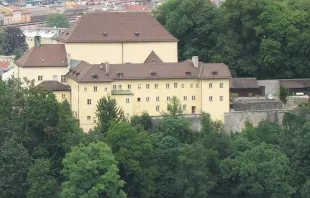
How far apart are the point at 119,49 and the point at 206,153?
34.8 feet

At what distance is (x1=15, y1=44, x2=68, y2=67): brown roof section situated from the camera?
84750 mm

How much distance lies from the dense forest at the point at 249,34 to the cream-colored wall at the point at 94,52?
293 inches

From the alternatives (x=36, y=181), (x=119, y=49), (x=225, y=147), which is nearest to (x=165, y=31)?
(x=119, y=49)

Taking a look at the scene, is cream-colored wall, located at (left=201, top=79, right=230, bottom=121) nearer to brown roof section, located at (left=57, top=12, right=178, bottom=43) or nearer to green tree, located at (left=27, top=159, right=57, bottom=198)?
brown roof section, located at (left=57, top=12, right=178, bottom=43)

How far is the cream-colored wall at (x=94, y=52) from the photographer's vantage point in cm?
8581

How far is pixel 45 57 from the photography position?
279ft

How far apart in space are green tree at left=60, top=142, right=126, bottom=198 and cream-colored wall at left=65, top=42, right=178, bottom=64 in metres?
9.97

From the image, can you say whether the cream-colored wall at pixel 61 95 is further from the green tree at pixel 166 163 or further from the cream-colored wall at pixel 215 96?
the cream-colored wall at pixel 215 96

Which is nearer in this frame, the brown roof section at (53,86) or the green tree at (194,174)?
the green tree at (194,174)

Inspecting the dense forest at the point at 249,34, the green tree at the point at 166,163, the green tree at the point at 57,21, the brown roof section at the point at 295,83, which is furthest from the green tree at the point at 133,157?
the green tree at the point at 57,21

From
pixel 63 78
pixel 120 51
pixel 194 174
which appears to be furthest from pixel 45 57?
pixel 194 174

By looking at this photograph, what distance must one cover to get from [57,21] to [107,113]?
9190 centimetres

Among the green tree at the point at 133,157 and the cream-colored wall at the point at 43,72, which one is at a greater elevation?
the cream-colored wall at the point at 43,72

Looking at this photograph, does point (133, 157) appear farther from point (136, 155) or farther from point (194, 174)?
point (194, 174)
